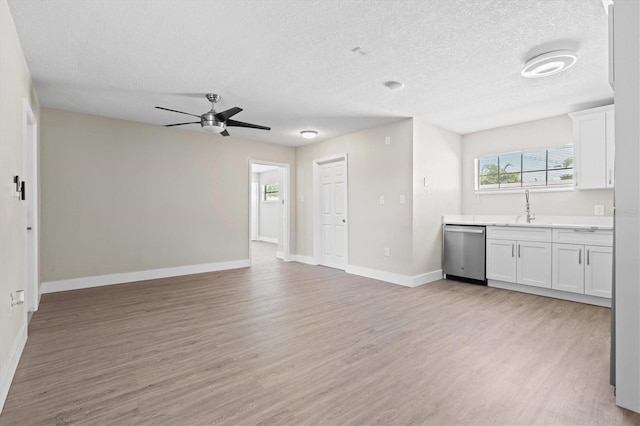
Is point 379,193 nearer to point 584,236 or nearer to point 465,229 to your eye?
point 465,229

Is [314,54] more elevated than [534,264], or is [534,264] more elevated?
[314,54]

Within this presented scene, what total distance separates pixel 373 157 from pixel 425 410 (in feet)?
13.3

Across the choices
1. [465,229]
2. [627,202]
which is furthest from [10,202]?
[465,229]

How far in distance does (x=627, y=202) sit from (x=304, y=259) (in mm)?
5493

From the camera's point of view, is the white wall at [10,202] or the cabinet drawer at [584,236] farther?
the cabinet drawer at [584,236]

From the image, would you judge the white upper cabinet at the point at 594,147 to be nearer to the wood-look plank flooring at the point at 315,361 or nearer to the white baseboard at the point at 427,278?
the wood-look plank flooring at the point at 315,361

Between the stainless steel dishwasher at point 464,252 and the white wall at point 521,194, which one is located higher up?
the white wall at point 521,194

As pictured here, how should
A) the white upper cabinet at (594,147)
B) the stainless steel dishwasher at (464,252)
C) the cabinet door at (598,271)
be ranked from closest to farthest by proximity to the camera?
the cabinet door at (598,271)
the white upper cabinet at (594,147)
the stainless steel dishwasher at (464,252)

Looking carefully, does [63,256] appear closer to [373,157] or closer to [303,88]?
[303,88]

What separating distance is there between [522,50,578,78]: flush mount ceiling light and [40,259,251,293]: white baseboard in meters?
5.24

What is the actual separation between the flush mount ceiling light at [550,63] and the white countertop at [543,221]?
194 centimetres

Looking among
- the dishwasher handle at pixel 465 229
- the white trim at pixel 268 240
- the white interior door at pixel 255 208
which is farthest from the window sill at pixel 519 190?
the white interior door at pixel 255 208

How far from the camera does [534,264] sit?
13.7ft

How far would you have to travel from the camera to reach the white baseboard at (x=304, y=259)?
6545 mm
